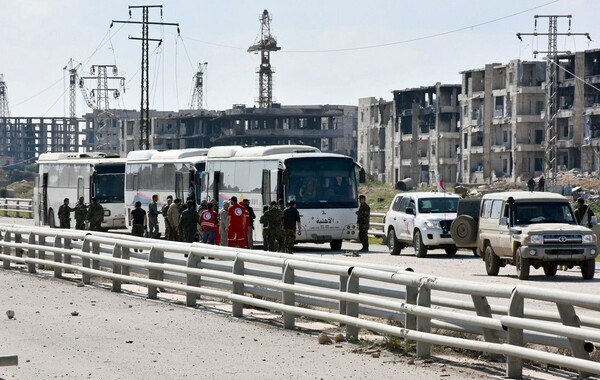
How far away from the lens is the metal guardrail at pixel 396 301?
12375 millimetres

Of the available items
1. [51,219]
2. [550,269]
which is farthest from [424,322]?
[51,219]

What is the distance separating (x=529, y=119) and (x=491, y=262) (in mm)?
107783

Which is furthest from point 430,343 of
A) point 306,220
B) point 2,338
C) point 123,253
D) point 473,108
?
point 473,108

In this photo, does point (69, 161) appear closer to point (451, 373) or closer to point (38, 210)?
point (38, 210)

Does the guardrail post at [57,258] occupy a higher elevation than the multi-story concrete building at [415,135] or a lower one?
lower

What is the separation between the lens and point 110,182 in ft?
188

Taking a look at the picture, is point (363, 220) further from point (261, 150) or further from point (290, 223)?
point (261, 150)

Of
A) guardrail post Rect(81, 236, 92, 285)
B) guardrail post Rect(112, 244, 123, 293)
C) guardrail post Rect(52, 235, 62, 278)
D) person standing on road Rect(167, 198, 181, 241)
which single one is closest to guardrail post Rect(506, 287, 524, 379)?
guardrail post Rect(112, 244, 123, 293)

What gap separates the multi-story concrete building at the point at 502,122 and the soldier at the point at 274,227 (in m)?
99.3

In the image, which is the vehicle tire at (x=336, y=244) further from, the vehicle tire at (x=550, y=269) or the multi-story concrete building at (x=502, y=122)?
the multi-story concrete building at (x=502, y=122)

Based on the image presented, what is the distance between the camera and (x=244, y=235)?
34219mm

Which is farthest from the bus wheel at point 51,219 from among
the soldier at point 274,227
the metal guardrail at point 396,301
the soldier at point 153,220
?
the metal guardrail at point 396,301

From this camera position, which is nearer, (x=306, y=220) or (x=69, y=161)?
(x=306, y=220)

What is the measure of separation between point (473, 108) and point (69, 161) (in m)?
91.7
